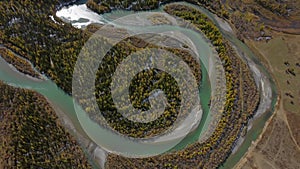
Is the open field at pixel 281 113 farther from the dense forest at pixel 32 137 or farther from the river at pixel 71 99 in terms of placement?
the dense forest at pixel 32 137

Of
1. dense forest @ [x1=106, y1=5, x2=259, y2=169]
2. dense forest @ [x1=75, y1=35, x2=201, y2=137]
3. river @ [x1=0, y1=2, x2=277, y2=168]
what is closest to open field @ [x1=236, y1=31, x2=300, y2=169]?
river @ [x1=0, y1=2, x2=277, y2=168]

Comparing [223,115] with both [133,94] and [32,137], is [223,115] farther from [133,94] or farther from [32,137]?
[32,137]

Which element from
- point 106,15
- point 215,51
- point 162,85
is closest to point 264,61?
point 215,51

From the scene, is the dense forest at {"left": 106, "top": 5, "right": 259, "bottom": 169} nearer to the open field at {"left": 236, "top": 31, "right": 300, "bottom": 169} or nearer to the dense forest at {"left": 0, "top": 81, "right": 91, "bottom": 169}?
the open field at {"left": 236, "top": 31, "right": 300, "bottom": 169}

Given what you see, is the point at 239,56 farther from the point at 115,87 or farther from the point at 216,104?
the point at 115,87

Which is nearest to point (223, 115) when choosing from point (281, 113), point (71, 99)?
point (281, 113)

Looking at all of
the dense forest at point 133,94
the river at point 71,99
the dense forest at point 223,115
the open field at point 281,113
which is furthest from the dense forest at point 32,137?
the open field at point 281,113
